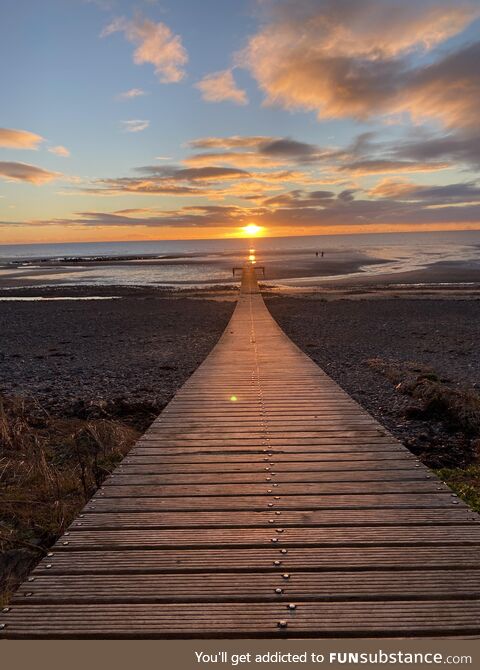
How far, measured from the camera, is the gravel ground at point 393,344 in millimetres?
7254

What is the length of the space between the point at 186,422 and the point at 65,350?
10336 mm

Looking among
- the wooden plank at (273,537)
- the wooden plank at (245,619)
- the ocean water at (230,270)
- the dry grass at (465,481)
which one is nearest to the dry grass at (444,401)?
the dry grass at (465,481)

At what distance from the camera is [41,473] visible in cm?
551

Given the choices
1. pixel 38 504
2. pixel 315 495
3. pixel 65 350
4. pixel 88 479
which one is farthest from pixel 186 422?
pixel 65 350

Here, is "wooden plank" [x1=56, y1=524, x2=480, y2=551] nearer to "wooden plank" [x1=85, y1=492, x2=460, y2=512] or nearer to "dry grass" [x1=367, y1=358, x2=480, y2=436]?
"wooden plank" [x1=85, y1=492, x2=460, y2=512]

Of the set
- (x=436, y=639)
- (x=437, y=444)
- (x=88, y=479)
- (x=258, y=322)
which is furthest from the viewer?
(x=258, y=322)

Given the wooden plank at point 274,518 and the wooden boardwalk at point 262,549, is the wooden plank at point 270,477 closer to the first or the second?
the wooden boardwalk at point 262,549

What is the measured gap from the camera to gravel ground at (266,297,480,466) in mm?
7254

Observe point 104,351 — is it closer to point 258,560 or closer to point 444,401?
point 444,401

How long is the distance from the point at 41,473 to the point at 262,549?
3558 mm

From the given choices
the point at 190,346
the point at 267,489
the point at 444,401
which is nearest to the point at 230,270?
the point at 190,346

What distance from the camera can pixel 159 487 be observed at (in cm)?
397

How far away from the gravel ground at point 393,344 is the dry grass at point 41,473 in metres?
4.31

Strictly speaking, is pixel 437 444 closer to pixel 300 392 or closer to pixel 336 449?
pixel 300 392
